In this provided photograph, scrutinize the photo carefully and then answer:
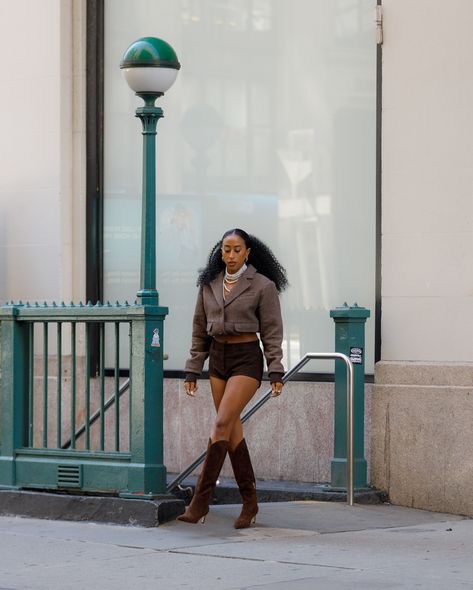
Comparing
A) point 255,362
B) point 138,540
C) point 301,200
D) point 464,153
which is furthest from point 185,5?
point 138,540

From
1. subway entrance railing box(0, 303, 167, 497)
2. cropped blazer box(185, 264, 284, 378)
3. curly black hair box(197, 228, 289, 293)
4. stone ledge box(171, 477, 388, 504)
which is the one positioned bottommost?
stone ledge box(171, 477, 388, 504)

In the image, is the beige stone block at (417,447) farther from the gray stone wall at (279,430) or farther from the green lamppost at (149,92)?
the green lamppost at (149,92)

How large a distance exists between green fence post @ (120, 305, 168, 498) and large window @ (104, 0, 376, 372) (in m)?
2.38

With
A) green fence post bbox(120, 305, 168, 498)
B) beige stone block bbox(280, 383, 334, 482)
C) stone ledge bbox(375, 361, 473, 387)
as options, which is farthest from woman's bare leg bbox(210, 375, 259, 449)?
beige stone block bbox(280, 383, 334, 482)

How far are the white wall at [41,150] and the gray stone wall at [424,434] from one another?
3340 mm

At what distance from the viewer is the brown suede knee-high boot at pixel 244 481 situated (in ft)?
30.5

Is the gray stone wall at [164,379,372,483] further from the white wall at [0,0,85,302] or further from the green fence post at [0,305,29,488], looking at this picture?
the green fence post at [0,305,29,488]

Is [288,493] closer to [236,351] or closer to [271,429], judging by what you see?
[271,429]

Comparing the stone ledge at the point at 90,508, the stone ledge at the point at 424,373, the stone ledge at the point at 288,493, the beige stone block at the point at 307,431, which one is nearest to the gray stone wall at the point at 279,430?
the beige stone block at the point at 307,431

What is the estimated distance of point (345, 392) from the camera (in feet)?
35.8

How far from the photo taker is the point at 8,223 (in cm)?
1328

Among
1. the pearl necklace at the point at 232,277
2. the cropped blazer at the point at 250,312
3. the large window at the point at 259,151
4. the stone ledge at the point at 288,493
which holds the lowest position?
the stone ledge at the point at 288,493

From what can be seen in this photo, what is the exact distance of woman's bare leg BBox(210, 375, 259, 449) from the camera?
Answer: 9148mm

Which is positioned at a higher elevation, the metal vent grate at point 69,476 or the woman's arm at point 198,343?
the woman's arm at point 198,343
